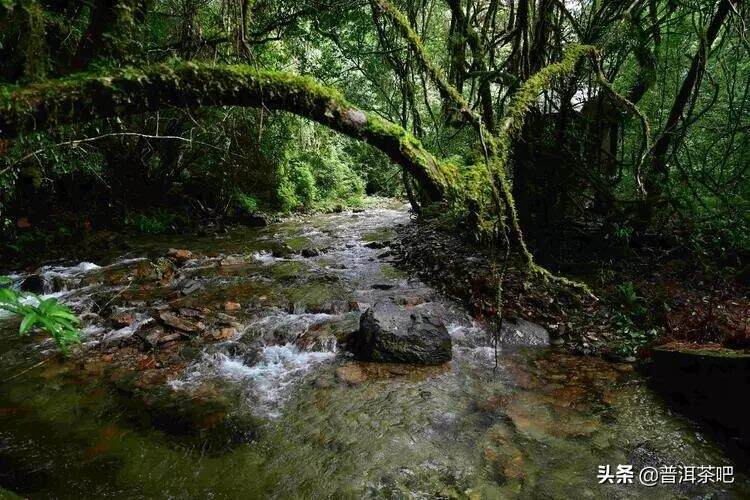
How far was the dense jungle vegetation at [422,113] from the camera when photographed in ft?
7.08

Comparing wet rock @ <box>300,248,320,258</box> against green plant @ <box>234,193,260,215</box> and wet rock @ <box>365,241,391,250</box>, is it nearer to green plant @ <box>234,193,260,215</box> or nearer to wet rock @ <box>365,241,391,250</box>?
wet rock @ <box>365,241,391,250</box>

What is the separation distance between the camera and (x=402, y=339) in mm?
5078

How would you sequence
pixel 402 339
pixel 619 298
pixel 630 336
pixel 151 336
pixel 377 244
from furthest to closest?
pixel 377 244, pixel 619 298, pixel 151 336, pixel 630 336, pixel 402 339

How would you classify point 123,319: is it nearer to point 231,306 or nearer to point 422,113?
point 231,306

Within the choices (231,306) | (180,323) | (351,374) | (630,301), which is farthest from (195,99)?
(630,301)

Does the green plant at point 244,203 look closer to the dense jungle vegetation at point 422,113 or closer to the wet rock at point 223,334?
the dense jungle vegetation at point 422,113

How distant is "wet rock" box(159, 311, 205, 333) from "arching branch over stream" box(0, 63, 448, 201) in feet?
14.2

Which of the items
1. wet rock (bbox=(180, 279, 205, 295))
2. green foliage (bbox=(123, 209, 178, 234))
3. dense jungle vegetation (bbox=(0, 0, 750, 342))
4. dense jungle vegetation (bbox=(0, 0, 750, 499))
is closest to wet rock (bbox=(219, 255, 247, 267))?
dense jungle vegetation (bbox=(0, 0, 750, 499))

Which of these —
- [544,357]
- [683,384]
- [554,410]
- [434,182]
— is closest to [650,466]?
[554,410]

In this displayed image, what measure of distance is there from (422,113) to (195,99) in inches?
470

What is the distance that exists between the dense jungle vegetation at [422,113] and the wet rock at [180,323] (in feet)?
8.25

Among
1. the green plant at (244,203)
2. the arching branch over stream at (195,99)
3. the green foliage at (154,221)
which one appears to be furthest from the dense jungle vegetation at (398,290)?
the green plant at (244,203)

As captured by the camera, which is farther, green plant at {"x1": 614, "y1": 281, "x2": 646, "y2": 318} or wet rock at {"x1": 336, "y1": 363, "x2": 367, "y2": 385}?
green plant at {"x1": 614, "y1": 281, "x2": 646, "y2": 318}

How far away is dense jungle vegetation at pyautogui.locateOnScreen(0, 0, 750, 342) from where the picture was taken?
216cm
